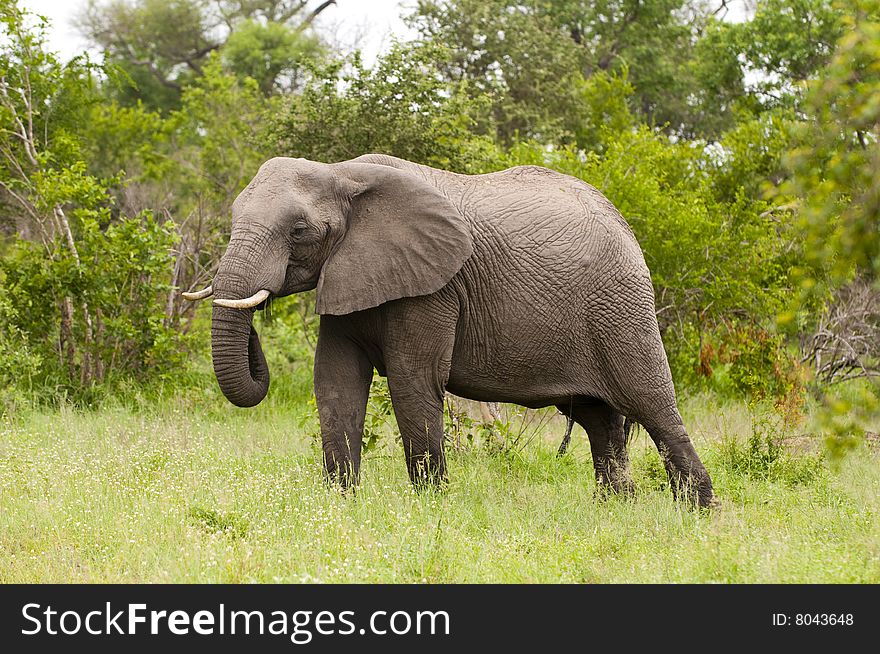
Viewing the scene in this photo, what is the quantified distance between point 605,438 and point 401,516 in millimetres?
2087

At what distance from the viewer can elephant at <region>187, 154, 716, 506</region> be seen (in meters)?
6.18

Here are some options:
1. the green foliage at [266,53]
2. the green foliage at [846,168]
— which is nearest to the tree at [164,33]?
the green foliage at [266,53]

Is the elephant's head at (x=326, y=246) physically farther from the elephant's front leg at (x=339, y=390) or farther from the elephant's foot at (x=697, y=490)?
the elephant's foot at (x=697, y=490)

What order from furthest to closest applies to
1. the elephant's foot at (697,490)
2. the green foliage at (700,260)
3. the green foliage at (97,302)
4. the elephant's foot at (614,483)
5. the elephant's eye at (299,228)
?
the green foliage at (700,260), the green foliage at (97,302), the elephant's foot at (614,483), the elephant's foot at (697,490), the elephant's eye at (299,228)

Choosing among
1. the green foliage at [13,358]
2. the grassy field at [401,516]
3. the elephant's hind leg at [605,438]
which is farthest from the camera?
the green foliage at [13,358]

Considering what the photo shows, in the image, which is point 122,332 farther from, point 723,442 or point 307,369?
point 723,442

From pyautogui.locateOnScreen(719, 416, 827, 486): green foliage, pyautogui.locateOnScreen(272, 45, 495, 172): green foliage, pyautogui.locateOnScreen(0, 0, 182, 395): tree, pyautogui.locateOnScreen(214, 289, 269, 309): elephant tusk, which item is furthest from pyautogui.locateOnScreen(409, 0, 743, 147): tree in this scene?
pyautogui.locateOnScreen(214, 289, 269, 309): elephant tusk

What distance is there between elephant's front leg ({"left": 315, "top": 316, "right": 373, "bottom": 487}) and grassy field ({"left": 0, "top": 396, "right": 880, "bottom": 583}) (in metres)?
0.30

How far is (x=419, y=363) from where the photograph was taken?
638 cm

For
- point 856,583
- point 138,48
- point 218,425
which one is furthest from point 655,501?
point 138,48

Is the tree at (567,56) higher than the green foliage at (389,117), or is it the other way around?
the tree at (567,56)

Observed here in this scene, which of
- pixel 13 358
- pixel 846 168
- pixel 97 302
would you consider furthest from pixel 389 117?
pixel 846 168

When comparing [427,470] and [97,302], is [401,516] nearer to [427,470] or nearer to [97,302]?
[427,470]

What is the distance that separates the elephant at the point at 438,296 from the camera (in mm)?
6180
